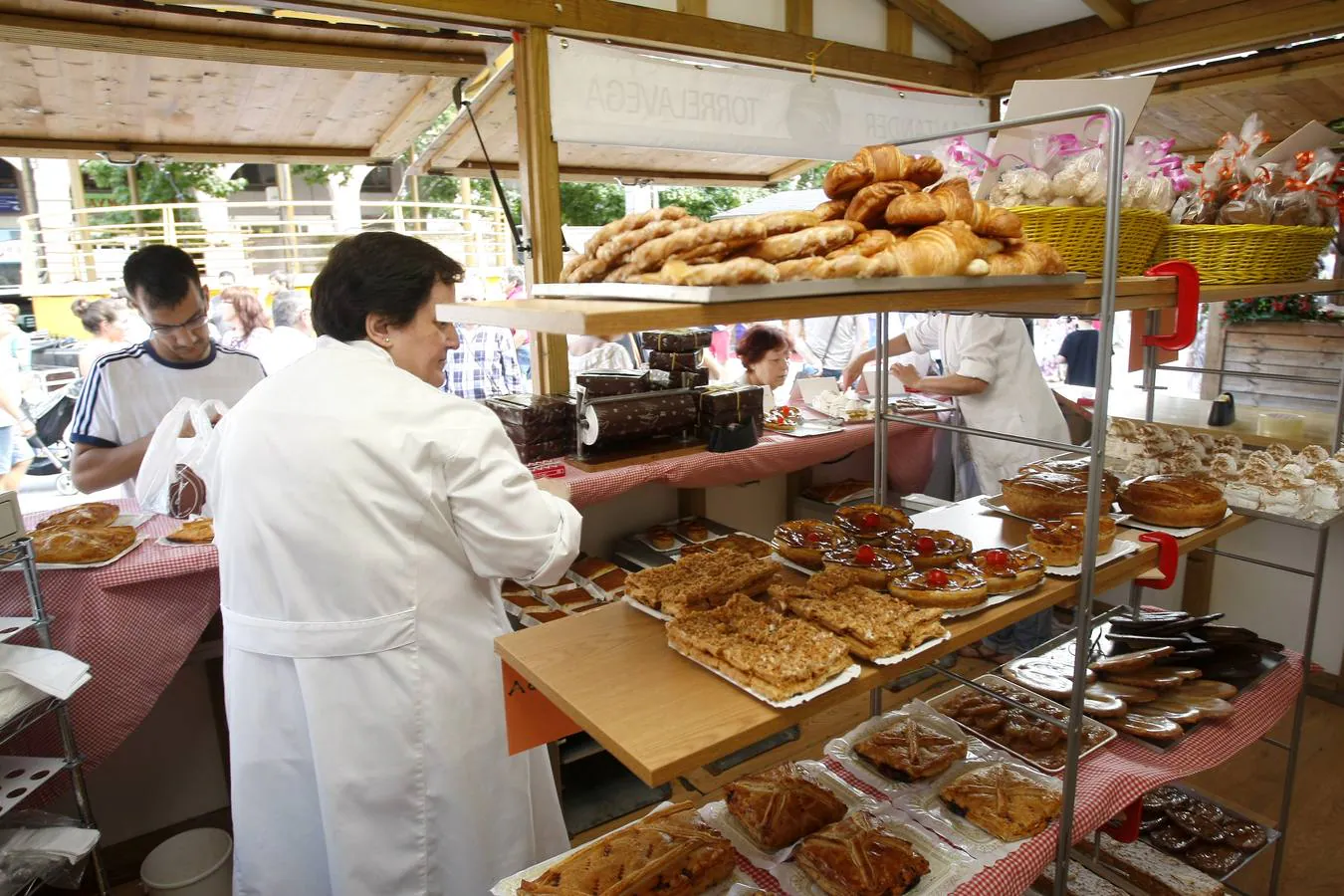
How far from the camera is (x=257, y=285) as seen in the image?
860 cm

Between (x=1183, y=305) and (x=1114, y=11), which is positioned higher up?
(x=1114, y=11)

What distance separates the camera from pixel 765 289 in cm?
113

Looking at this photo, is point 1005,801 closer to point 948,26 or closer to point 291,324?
point 948,26

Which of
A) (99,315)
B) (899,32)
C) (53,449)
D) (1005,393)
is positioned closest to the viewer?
(1005,393)

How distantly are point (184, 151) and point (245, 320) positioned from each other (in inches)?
97.1

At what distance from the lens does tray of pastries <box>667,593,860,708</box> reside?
120 cm

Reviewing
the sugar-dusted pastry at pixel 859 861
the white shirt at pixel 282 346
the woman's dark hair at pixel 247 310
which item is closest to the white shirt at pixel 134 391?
the sugar-dusted pastry at pixel 859 861

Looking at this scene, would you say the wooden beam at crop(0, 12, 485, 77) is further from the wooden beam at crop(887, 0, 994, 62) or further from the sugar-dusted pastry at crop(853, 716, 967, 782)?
the sugar-dusted pastry at crop(853, 716, 967, 782)

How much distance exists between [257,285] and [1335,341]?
961 cm

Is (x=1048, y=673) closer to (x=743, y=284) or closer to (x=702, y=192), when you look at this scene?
(x=743, y=284)

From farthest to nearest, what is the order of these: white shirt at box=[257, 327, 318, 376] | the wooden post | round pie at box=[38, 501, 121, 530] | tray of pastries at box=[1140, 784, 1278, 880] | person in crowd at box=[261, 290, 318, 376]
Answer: person in crowd at box=[261, 290, 318, 376] < white shirt at box=[257, 327, 318, 376] < the wooden post < round pie at box=[38, 501, 121, 530] < tray of pastries at box=[1140, 784, 1278, 880]

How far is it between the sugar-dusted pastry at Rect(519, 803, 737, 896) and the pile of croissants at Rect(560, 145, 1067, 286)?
1.07 meters

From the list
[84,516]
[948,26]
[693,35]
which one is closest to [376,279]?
[84,516]

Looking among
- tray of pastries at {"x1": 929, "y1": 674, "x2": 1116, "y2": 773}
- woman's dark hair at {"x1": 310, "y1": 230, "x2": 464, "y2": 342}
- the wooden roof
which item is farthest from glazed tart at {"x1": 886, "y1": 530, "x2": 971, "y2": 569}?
the wooden roof
